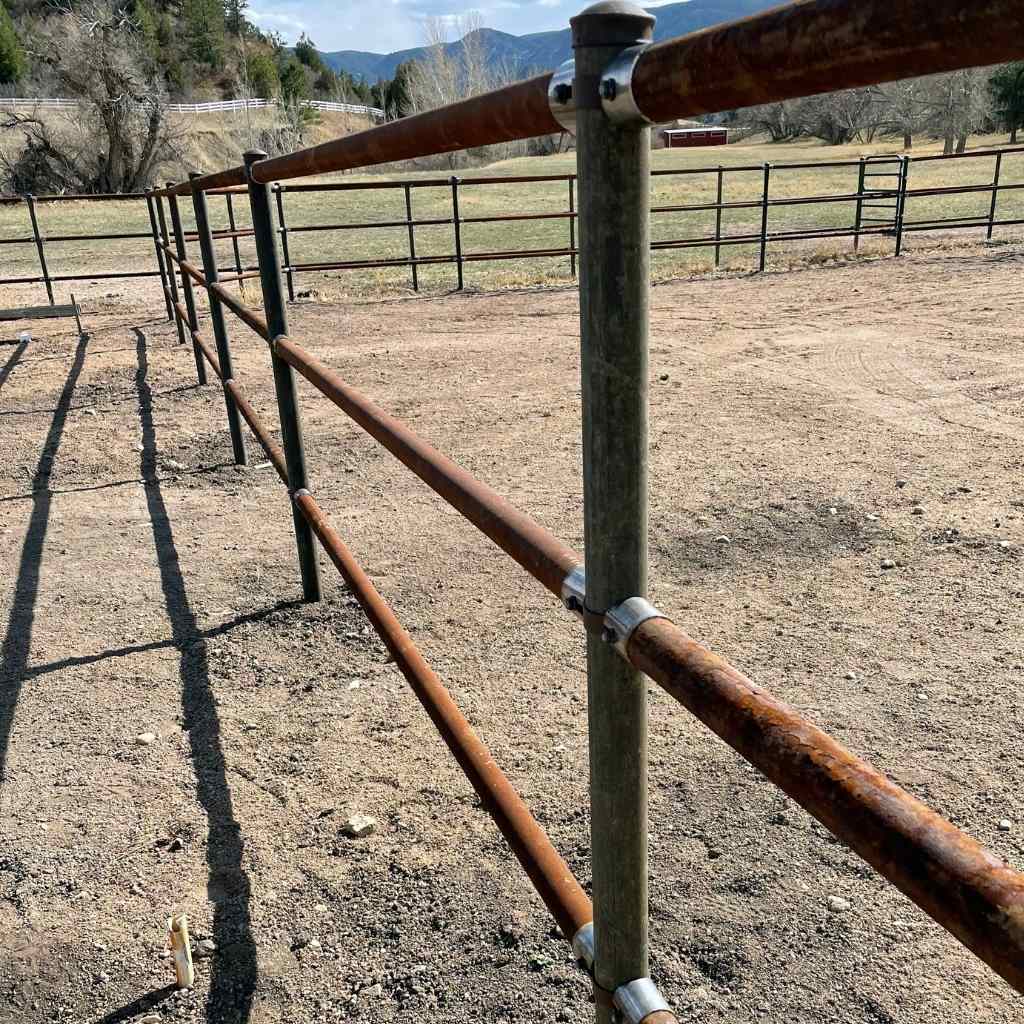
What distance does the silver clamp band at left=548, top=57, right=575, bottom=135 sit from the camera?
0.86 m

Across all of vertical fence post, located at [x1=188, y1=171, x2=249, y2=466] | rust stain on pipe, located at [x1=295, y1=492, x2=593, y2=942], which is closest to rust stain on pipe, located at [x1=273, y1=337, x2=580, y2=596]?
rust stain on pipe, located at [x1=295, y1=492, x2=593, y2=942]

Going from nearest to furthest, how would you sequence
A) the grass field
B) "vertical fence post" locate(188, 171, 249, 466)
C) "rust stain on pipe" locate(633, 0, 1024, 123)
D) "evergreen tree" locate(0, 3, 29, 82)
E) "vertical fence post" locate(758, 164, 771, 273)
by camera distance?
1. "rust stain on pipe" locate(633, 0, 1024, 123)
2. "vertical fence post" locate(188, 171, 249, 466)
3. "vertical fence post" locate(758, 164, 771, 273)
4. the grass field
5. "evergreen tree" locate(0, 3, 29, 82)

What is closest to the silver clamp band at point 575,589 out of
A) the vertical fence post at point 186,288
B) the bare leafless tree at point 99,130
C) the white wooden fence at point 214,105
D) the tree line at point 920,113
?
the vertical fence post at point 186,288

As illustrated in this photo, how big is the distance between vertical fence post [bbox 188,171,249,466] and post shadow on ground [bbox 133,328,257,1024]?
976 millimetres

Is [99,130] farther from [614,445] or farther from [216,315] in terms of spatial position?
[614,445]

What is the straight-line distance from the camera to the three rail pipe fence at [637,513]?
0.55 m

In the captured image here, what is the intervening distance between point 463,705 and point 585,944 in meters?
1.70

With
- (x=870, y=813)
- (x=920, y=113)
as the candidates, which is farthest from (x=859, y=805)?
(x=920, y=113)

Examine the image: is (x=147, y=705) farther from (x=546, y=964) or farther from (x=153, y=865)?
(x=546, y=964)

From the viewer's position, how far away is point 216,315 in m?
4.51

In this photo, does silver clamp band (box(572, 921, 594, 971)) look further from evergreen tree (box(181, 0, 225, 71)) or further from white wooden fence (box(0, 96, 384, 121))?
evergreen tree (box(181, 0, 225, 71))

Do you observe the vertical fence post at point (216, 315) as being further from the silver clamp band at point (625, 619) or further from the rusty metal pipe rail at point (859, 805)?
the rusty metal pipe rail at point (859, 805)

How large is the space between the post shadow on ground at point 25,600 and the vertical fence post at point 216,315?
96 centimetres

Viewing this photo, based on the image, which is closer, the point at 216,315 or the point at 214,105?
the point at 216,315
